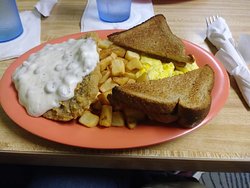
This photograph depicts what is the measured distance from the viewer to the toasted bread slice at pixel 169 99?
71 cm

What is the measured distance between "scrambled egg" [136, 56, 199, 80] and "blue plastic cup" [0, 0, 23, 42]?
50 cm

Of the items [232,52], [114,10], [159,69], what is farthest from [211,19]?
[159,69]

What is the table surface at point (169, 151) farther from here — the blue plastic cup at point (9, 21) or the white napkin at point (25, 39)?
the blue plastic cup at point (9, 21)

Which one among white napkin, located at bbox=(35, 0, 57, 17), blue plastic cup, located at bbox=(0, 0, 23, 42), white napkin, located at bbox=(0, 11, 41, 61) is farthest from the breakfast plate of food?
white napkin, located at bbox=(35, 0, 57, 17)

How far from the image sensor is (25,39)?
3.64 ft

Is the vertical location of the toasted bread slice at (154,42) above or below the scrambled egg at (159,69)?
above

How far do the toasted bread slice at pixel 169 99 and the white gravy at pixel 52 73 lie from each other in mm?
110

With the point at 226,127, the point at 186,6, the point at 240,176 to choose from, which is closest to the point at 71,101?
the point at 226,127

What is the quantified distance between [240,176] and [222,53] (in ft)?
2.34

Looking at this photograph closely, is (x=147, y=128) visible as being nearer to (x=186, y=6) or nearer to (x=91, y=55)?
(x=91, y=55)

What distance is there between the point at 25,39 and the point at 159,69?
20.4 inches

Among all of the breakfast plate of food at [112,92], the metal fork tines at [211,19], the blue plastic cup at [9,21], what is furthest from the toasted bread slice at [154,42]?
the blue plastic cup at [9,21]

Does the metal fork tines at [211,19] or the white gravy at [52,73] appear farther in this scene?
the metal fork tines at [211,19]

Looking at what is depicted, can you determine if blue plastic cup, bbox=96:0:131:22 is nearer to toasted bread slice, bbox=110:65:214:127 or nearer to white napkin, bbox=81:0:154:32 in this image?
white napkin, bbox=81:0:154:32
